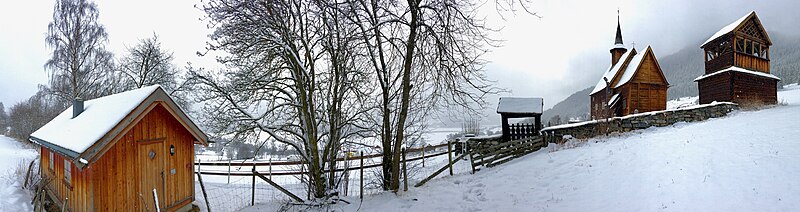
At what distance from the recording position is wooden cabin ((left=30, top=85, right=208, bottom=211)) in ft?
21.9

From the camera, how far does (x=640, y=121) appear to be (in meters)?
15.3

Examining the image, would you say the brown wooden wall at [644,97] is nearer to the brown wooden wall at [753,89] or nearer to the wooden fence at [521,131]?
the brown wooden wall at [753,89]

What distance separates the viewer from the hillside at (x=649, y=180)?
555cm

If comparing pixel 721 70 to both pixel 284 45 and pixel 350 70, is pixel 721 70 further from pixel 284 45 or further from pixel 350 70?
pixel 284 45

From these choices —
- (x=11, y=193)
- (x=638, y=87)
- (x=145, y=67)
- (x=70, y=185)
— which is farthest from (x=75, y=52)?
(x=638, y=87)

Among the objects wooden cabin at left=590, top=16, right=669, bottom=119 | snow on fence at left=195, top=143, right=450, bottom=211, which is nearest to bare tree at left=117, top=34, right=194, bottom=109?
snow on fence at left=195, top=143, right=450, bottom=211

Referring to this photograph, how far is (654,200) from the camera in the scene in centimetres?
582

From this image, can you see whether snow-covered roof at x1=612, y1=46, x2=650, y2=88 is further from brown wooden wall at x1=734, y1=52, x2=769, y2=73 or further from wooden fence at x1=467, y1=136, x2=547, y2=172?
wooden fence at x1=467, y1=136, x2=547, y2=172

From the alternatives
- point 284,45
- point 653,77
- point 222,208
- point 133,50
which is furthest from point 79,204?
point 653,77

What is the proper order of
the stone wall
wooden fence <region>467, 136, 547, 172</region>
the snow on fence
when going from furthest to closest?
the stone wall → wooden fence <region>467, 136, 547, 172</region> → the snow on fence

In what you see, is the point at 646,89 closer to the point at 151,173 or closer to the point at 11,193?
the point at 151,173

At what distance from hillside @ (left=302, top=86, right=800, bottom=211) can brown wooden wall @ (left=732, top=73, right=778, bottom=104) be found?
295 inches

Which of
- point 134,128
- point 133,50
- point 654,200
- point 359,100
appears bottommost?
point 654,200

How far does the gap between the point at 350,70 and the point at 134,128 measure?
522 centimetres
